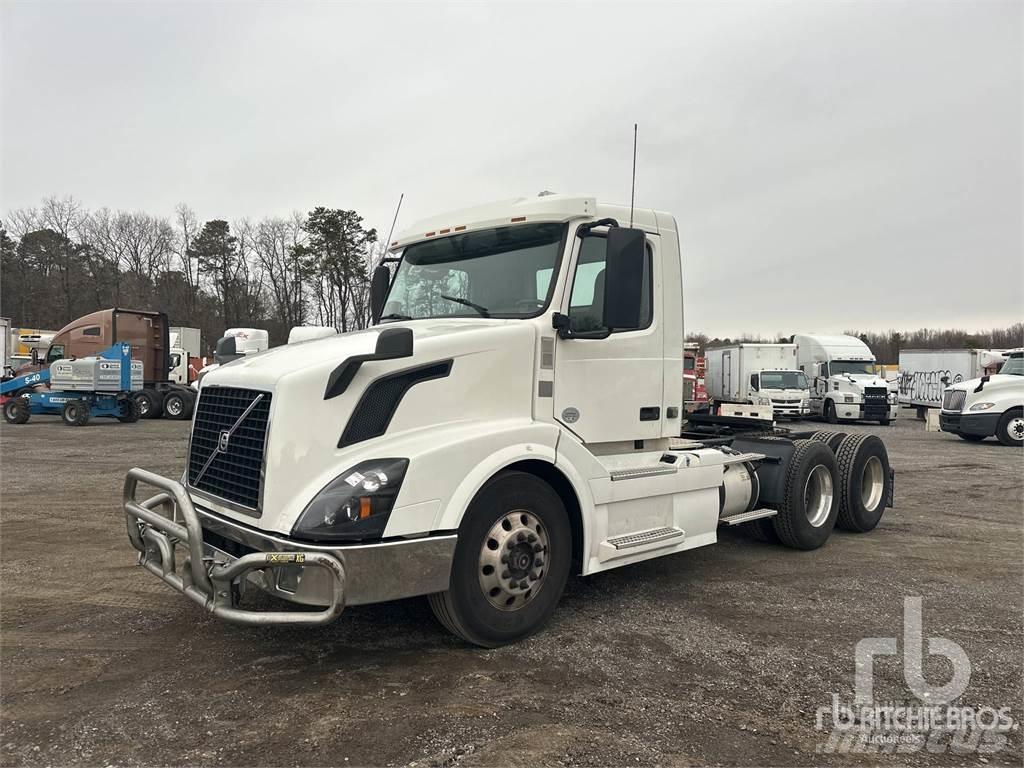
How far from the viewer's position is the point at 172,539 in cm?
398

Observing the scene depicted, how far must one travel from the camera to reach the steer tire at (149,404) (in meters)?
21.2

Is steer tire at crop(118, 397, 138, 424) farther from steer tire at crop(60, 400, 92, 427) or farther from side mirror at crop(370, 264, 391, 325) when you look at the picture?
side mirror at crop(370, 264, 391, 325)

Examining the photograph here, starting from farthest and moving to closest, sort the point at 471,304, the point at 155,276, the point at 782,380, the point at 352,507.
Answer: the point at 155,276
the point at 782,380
the point at 471,304
the point at 352,507

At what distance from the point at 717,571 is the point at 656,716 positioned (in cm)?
273

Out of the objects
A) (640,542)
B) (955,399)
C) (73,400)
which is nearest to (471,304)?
(640,542)

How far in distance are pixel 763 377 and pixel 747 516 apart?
20.3 m

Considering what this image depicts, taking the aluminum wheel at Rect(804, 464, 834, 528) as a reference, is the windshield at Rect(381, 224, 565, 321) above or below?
above

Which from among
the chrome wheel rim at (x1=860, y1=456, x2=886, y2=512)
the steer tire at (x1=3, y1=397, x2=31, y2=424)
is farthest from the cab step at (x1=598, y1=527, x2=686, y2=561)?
the steer tire at (x1=3, y1=397, x2=31, y2=424)

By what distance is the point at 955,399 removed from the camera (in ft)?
60.4

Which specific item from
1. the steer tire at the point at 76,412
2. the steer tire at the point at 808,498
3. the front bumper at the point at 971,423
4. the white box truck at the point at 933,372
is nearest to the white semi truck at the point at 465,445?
the steer tire at the point at 808,498

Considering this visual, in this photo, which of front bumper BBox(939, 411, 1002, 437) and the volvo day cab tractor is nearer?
the volvo day cab tractor

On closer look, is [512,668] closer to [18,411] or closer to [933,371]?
[18,411]

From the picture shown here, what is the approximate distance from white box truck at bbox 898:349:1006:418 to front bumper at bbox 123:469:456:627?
27645 millimetres

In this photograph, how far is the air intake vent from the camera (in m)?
3.58
